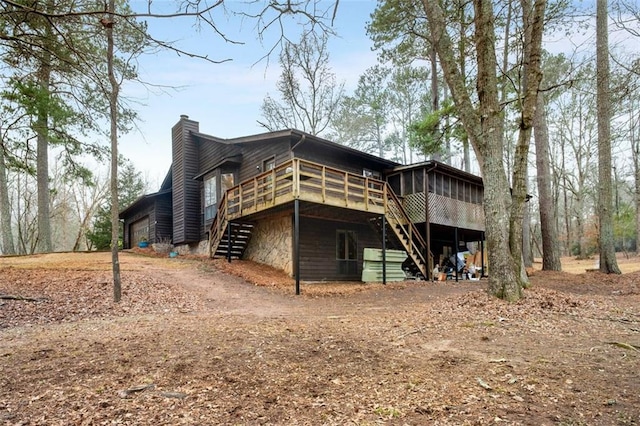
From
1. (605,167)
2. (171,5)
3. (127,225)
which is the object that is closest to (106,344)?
(171,5)

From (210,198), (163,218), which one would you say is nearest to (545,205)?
(210,198)

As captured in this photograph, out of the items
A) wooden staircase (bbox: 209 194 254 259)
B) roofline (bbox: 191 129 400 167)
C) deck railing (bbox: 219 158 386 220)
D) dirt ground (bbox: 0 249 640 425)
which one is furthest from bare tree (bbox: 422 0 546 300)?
wooden staircase (bbox: 209 194 254 259)

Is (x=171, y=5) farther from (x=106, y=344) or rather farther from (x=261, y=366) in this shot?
(x=106, y=344)

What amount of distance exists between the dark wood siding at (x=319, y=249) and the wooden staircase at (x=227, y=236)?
278 centimetres

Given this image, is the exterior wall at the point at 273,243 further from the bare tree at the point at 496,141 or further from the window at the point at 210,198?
the bare tree at the point at 496,141

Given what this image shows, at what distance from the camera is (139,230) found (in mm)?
25453

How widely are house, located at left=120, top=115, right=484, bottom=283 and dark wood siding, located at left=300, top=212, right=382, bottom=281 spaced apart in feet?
0.13

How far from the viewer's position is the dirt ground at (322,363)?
290 centimetres

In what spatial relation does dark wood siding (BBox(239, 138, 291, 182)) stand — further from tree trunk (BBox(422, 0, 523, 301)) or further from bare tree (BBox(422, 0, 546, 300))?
bare tree (BBox(422, 0, 546, 300))

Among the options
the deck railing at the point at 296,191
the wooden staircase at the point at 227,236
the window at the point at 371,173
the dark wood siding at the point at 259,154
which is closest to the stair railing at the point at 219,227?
the wooden staircase at the point at 227,236

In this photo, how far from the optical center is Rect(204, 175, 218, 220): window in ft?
59.3

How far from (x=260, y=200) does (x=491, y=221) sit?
8.24 metres

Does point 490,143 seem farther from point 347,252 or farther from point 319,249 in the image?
point 347,252

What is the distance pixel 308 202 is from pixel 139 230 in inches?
711
